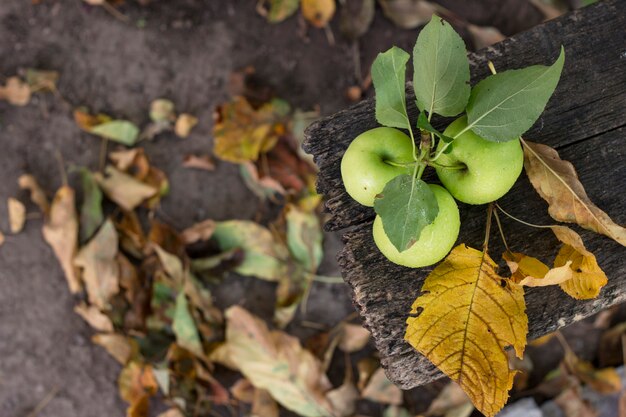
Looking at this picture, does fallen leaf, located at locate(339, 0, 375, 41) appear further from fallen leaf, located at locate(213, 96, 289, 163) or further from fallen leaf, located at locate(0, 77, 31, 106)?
Answer: fallen leaf, located at locate(0, 77, 31, 106)

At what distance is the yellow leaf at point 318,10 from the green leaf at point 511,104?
116cm

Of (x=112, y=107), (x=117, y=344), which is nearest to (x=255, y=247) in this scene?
(x=117, y=344)

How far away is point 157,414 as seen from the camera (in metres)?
1.95

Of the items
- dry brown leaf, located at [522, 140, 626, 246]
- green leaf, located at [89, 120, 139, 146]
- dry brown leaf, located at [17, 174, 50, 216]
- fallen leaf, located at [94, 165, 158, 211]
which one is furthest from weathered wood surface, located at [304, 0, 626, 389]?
dry brown leaf, located at [17, 174, 50, 216]

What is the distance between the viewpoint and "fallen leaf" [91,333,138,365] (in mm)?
1914

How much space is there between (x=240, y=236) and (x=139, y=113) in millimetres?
600

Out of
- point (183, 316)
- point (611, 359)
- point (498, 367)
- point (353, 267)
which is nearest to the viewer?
point (498, 367)

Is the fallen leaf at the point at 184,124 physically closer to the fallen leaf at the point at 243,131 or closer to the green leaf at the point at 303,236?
the fallen leaf at the point at 243,131

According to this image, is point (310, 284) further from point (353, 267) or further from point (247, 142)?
point (353, 267)

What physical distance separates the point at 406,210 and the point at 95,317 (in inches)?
53.6

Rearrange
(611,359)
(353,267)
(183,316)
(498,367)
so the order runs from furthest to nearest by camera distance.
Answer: (611,359), (183,316), (353,267), (498,367)

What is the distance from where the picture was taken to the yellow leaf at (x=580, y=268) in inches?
42.8

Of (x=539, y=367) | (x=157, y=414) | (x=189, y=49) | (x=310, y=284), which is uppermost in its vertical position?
(x=189, y=49)

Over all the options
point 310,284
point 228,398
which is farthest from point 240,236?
point 228,398
